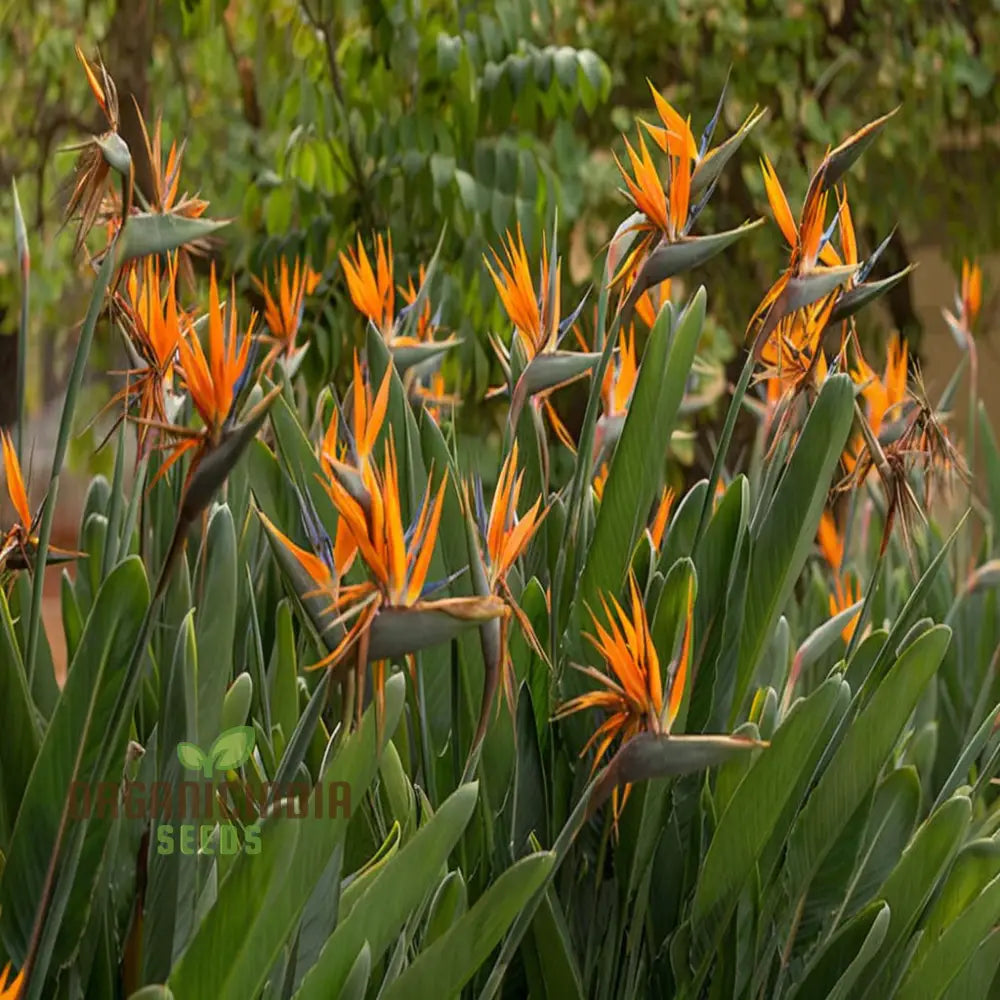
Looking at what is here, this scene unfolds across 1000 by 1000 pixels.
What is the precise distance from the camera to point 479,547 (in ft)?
1.27

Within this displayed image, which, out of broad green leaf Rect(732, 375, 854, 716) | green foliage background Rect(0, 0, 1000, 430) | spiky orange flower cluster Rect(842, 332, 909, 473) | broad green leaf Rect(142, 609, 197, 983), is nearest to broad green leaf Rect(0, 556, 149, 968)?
broad green leaf Rect(142, 609, 197, 983)

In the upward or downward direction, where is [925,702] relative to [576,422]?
upward

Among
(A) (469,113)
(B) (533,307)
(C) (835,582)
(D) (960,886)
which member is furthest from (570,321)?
(A) (469,113)

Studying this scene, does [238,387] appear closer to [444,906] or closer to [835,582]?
[444,906]

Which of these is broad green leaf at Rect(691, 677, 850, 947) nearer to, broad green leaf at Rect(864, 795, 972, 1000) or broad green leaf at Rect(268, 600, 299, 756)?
broad green leaf at Rect(864, 795, 972, 1000)

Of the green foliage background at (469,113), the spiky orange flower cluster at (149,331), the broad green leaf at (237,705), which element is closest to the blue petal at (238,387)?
the spiky orange flower cluster at (149,331)

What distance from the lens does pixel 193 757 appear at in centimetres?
41

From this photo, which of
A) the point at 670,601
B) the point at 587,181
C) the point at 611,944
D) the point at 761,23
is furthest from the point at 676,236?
the point at 761,23

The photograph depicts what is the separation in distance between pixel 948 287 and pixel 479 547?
152 inches

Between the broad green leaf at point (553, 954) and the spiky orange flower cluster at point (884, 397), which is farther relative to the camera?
the spiky orange flower cluster at point (884, 397)

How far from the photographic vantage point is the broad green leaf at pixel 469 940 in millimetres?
385

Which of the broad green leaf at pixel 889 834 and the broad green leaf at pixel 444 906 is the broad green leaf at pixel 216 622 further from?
the broad green leaf at pixel 889 834

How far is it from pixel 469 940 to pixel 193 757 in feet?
0.31

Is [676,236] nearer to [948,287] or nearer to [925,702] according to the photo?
[925,702]
